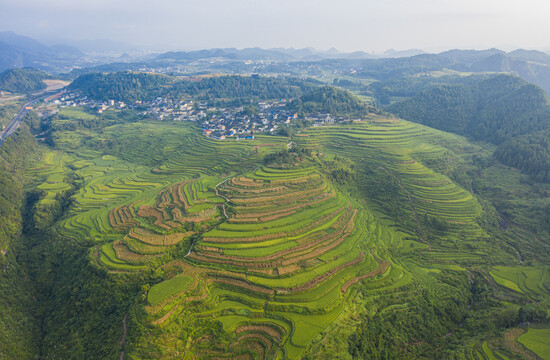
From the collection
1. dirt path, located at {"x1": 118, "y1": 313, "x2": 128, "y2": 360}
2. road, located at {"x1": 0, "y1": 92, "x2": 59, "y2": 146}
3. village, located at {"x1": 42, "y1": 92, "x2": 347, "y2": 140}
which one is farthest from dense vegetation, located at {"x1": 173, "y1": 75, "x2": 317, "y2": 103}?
dirt path, located at {"x1": 118, "y1": 313, "x2": 128, "y2": 360}

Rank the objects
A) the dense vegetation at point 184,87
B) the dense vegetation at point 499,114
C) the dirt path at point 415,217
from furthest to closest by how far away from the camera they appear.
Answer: the dense vegetation at point 184,87 → the dense vegetation at point 499,114 → the dirt path at point 415,217

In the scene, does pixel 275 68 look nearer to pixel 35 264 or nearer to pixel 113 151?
pixel 113 151

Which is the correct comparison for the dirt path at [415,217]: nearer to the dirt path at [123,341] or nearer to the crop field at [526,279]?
the crop field at [526,279]

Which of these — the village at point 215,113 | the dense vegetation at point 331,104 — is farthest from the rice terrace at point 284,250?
the dense vegetation at point 331,104

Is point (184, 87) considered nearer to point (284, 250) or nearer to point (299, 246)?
point (299, 246)

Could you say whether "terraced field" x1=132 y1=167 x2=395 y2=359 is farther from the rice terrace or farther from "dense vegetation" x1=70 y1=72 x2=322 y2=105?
"dense vegetation" x1=70 y1=72 x2=322 y2=105

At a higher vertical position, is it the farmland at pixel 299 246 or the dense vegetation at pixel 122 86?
the dense vegetation at pixel 122 86
